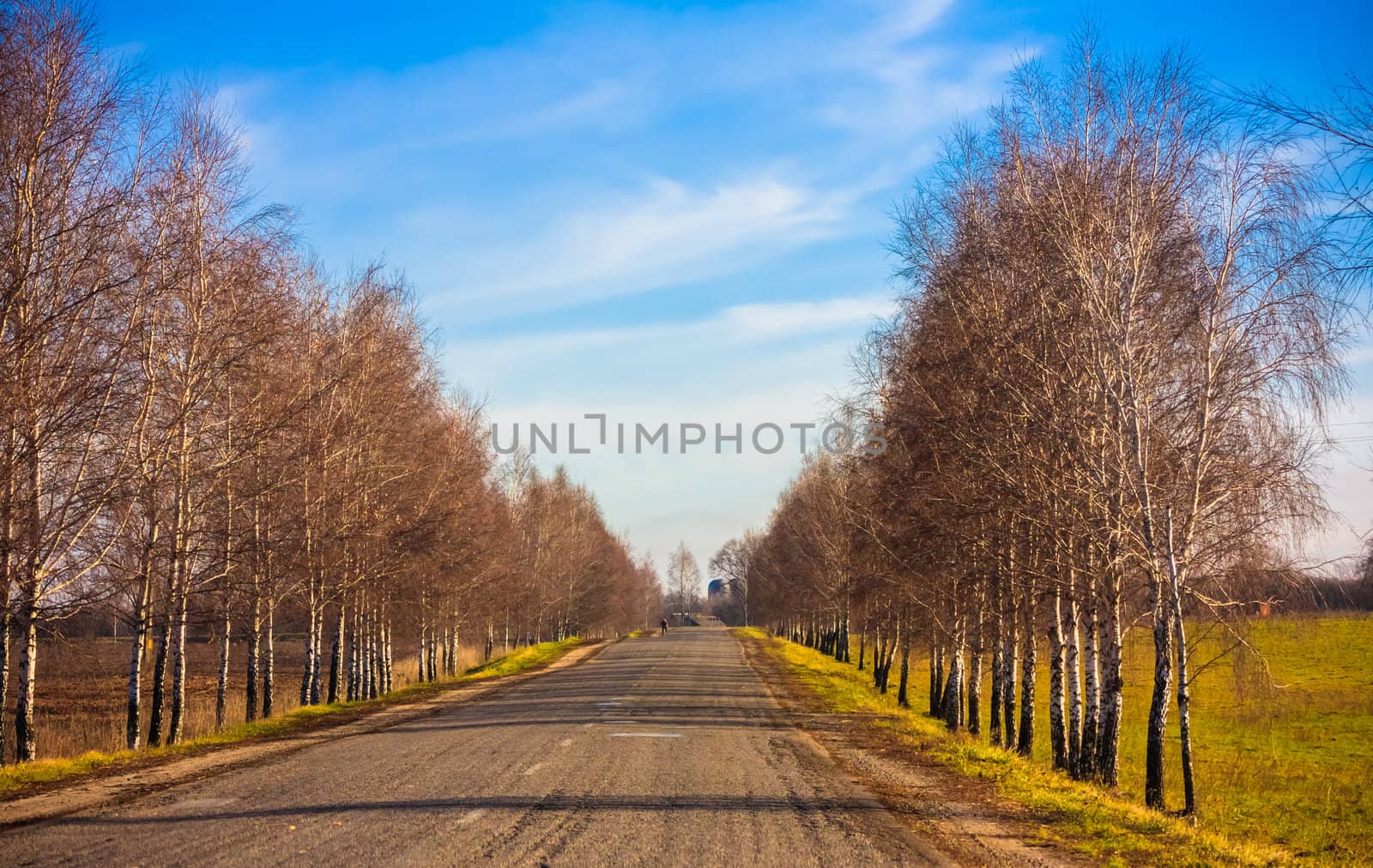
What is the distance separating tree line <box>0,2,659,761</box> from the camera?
1310cm

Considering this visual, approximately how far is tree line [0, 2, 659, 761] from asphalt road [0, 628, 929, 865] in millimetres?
4576

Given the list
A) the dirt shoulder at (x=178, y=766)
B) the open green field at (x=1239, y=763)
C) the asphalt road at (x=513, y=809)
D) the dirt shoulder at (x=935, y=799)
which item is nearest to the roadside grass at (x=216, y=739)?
the dirt shoulder at (x=178, y=766)

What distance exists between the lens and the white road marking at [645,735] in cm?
1664

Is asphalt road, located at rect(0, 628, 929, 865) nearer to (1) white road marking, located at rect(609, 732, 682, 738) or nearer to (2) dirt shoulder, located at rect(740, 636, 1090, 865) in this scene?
(1) white road marking, located at rect(609, 732, 682, 738)

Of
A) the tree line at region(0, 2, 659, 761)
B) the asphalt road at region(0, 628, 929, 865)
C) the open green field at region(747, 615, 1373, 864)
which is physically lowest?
the open green field at region(747, 615, 1373, 864)

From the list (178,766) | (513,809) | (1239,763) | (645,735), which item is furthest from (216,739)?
(1239,763)

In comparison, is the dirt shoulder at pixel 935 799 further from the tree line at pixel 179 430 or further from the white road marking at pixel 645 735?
the tree line at pixel 179 430

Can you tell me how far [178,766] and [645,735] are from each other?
290 inches

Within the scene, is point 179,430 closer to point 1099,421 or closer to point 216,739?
point 216,739

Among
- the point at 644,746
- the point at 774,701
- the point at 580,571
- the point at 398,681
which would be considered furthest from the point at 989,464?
the point at 580,571

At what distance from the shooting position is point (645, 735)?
16906 mm

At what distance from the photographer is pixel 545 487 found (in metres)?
69.9

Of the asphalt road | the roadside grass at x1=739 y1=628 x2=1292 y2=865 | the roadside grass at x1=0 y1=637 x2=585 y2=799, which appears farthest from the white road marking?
the roadside grass at x1=0 y1=637 x2=585 y2=799

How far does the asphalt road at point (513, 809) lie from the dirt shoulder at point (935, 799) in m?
0.36
